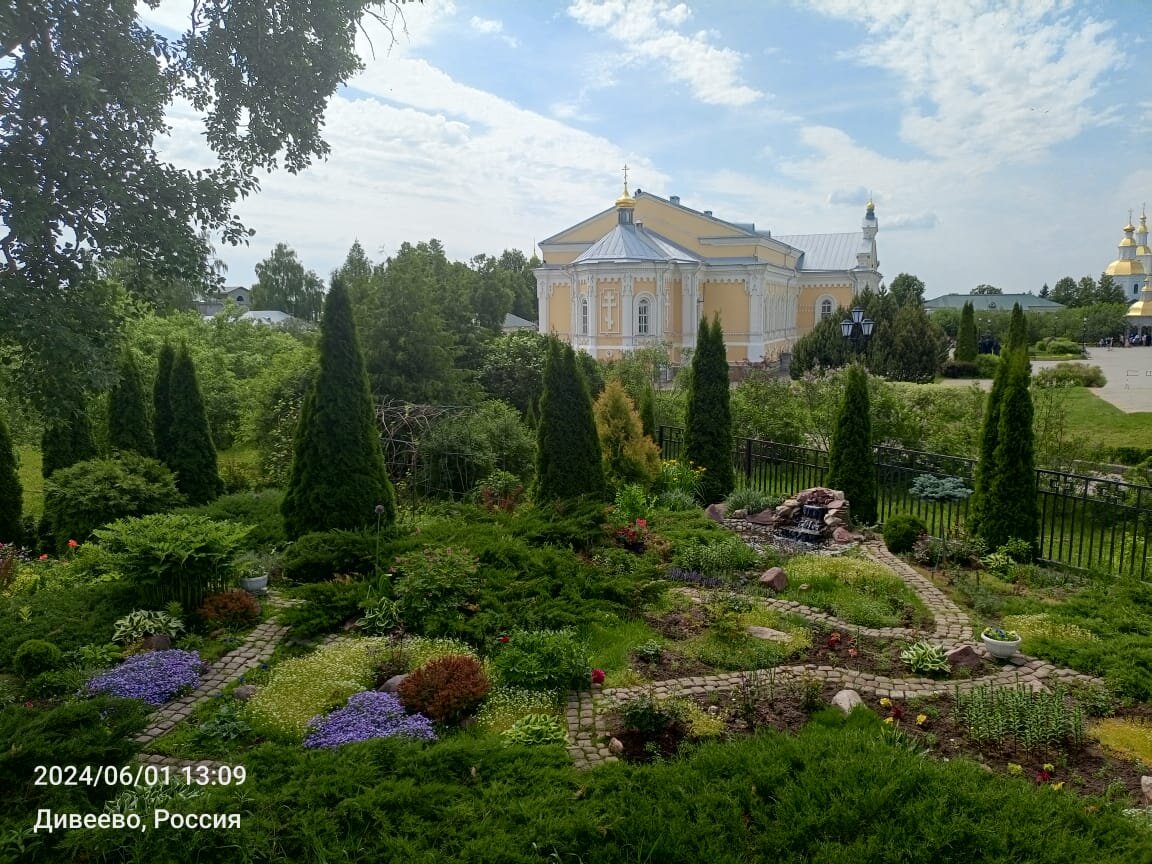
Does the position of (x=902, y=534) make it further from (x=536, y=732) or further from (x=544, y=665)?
(x=536, y=732)

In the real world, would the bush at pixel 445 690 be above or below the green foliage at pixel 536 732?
above

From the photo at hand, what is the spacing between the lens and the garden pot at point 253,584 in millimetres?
7875

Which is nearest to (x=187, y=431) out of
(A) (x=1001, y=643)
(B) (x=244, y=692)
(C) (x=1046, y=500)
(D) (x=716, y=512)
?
(B) (x=244, y=692)

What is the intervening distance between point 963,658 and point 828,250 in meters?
46.8

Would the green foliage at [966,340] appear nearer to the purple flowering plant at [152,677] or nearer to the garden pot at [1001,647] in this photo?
the garden pot at [1001,647]

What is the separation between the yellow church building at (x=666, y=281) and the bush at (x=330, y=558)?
2436 centimetres

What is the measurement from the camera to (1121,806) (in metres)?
4.23

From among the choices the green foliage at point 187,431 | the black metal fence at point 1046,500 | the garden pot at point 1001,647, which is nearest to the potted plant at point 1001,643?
the garden pot at point 1001,647

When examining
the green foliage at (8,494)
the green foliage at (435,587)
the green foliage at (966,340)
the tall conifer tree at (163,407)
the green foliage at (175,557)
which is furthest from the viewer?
the green foliage at (966,340)

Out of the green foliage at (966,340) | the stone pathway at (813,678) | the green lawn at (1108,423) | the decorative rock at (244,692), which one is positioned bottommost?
the stone pathway at (813,678)

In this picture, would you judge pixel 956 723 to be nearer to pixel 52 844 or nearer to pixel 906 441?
pixel 52 844

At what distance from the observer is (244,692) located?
18.5 feet

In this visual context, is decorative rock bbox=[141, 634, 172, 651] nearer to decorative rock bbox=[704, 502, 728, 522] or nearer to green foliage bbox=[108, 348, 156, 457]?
green foliage bbox=[108, 348, 156, 457]

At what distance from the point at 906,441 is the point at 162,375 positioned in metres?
13.7
